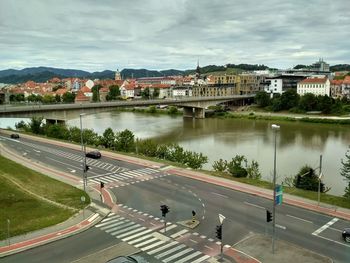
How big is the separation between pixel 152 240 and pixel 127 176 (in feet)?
52.7

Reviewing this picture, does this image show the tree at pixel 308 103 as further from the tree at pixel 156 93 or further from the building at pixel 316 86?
the tree at pixel 156 93

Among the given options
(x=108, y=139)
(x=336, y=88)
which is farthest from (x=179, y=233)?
(x=336, y=88)

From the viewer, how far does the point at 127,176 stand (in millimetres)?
37625

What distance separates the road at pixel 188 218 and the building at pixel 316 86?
12114 centimetres

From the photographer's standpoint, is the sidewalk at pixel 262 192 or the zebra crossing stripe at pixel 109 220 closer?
the zebra crossing stripe at pixel 109 220

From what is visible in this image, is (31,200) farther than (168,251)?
Yes

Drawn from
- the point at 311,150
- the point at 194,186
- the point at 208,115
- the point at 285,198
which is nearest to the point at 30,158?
the point at 194,186

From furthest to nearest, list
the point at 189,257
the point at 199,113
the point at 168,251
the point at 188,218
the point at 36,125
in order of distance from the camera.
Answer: the point at 199,113 < the point at 36,125 < the point at 188,218 < the point at 168,251 < the point at 189,257

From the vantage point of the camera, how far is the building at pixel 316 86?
469ft

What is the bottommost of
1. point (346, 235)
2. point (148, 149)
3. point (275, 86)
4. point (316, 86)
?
point (148, 149)

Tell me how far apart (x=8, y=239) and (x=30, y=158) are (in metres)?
27.8

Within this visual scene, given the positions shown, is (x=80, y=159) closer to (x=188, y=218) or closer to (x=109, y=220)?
(x=109, y=220)

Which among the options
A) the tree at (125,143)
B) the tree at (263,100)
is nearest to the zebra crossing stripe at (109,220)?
the tree at (125,143)

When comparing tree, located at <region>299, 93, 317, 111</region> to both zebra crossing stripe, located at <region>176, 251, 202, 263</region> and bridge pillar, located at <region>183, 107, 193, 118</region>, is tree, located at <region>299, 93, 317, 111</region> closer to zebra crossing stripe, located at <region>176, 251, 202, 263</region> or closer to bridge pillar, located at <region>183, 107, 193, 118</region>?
bridge pillar, located at <region>183, 107, 193, 118</region>
